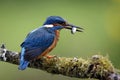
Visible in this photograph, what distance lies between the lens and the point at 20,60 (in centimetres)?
271

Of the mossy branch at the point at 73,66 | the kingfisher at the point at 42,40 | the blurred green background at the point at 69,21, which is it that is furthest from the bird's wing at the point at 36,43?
the blurred green background at the point at 69,21

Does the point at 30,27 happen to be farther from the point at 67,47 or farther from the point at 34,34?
the point at 34,34

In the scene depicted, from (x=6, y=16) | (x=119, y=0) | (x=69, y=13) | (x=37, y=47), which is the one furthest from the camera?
(x=119, y=0)

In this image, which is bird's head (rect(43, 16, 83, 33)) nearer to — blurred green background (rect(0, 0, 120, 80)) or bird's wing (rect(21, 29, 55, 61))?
bird's wing (rect(21, 29, 55, 61))

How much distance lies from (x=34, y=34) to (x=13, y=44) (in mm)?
1342

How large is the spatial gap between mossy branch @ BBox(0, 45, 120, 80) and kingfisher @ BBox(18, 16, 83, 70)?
3.5 inches

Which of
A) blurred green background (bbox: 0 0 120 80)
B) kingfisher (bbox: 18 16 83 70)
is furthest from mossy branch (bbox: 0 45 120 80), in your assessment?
blurred green background (bbox: 0 0 120 80)

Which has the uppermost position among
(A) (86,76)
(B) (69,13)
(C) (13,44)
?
(B) (69,13)

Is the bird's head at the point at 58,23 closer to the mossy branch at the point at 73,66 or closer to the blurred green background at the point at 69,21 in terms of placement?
the mossy branch at the point at 73,66

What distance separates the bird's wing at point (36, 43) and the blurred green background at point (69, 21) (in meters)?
0.86

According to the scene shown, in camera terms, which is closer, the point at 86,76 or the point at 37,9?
the point at 86,76

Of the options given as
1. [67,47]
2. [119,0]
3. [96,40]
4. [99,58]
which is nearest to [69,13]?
[96,40]

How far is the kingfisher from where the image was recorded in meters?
2.66

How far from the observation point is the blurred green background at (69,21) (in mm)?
4219
